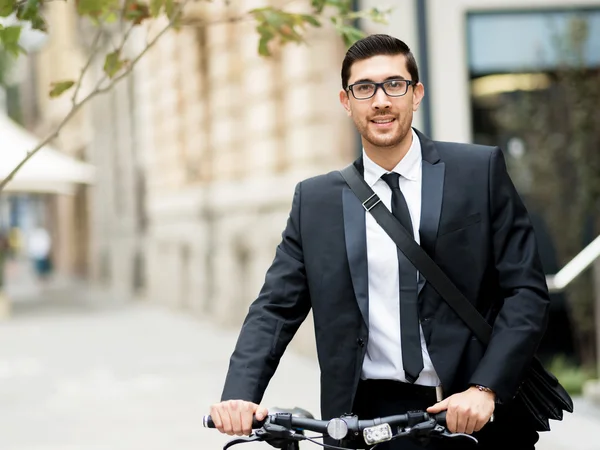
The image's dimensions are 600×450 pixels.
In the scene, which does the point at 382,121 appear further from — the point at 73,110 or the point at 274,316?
the point at 73,110

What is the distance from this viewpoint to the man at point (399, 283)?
103 inches

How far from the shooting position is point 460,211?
2.71m

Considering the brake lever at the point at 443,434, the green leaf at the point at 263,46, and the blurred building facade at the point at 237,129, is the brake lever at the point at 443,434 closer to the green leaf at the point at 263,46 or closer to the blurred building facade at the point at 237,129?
the green leaf at the point at 263,46

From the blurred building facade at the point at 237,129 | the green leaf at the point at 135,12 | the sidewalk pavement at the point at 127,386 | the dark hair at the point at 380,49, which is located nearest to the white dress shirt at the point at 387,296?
the dark hair at the point at 380,49

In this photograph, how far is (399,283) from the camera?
8.81 ft

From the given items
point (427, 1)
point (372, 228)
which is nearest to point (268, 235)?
point (427, 1)

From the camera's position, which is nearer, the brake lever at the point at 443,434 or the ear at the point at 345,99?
the brake lever at the point at 443,434

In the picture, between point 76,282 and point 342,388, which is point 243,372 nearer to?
point 342,388

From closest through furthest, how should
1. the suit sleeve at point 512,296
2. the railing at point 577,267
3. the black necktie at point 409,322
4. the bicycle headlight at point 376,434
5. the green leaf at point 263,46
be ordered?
the bicycle headlight at point 376,434, the suit sleeve at point 512,296, the black necktie at point 409,322, the green leaf at point 263,46, the railing at point 577,267

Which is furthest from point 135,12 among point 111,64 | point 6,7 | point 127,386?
point 127,386

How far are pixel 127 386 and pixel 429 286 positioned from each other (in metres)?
8.34

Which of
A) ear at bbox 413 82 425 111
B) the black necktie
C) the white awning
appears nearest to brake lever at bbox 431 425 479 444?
the black necktie

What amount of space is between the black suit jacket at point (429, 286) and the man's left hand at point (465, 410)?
1.9 inches

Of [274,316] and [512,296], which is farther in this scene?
[274,316]
